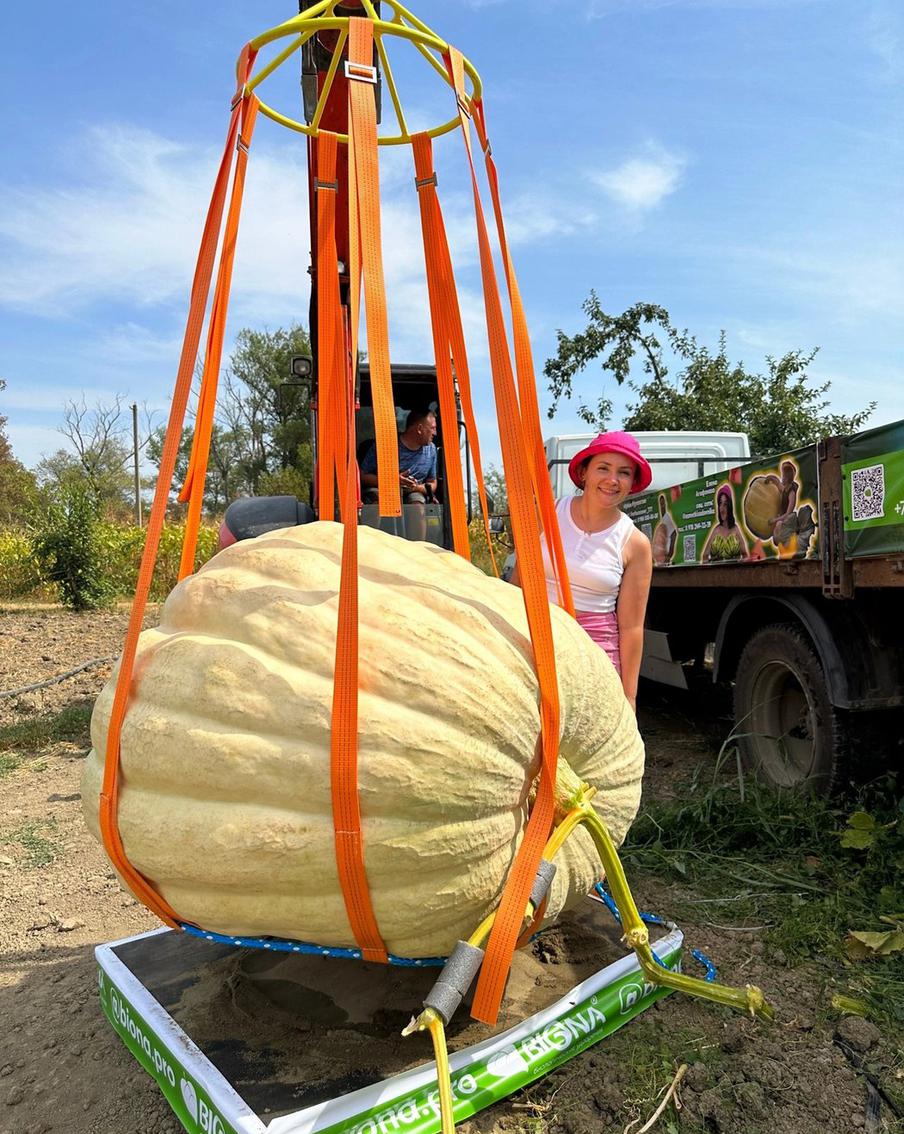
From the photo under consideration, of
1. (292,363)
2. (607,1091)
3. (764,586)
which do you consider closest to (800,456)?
(764,586)

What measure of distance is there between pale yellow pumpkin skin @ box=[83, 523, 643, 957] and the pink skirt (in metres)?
1.22

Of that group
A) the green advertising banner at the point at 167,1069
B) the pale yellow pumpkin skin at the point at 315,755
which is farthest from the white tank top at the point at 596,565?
the green advertising banner at the point at 167,1069

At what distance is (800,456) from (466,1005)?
286 centimetres

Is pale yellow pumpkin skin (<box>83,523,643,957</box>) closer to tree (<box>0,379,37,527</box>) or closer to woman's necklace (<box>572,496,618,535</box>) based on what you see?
woman's necklace (<box>572,496,618,535</box>)

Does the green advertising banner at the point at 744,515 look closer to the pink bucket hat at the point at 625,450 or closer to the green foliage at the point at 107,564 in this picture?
the pink bucket hat at the point at 625,450

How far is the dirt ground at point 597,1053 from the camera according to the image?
2.10 m

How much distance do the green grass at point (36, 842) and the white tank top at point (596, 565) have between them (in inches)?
119

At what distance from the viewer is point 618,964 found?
2.22 meters

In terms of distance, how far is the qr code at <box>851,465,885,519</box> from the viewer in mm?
3352

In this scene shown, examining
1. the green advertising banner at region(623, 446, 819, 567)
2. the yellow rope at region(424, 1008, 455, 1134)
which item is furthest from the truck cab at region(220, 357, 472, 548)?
the yellow rope at region(424, 1008, 455, 1134)

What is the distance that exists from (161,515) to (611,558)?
1.74m

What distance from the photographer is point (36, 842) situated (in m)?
4.44

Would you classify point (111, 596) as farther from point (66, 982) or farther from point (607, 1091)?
point (607, 1091)

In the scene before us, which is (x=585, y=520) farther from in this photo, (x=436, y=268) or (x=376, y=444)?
(x=376, y=444)
